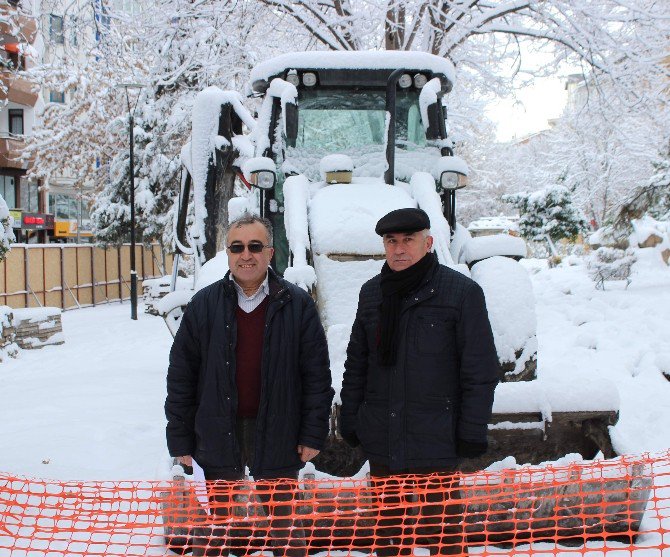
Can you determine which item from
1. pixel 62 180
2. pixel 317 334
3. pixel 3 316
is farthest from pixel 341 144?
pixel 62 180

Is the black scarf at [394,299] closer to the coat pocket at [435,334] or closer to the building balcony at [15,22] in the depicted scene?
the coat pocket at [435,334]

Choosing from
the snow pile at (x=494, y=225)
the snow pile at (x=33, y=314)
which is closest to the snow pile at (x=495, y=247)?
Result: the snow pile at (x=33, y=314)

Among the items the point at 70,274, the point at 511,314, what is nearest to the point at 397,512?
the point at 511,314

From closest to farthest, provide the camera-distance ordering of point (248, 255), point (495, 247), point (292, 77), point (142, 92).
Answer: point (248, 255), point (495, 247), point (292, 77), point (142, 92)

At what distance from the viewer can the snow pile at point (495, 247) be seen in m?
4.57

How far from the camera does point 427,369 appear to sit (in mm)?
2904

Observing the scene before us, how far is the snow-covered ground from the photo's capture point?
16.3ft

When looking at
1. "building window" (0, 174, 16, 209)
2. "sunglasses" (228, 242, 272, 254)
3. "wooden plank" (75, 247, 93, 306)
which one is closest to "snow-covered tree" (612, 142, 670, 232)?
"sunglasses" (228, 242, 272, 254)

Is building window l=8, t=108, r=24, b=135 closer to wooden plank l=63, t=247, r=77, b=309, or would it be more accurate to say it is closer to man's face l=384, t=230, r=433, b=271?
wooden plank l=63, t=247, r=77, b=309

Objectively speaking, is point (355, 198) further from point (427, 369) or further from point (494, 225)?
point (494, 225)

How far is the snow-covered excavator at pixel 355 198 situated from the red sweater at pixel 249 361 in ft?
2.18

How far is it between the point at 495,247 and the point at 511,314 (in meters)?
0.60

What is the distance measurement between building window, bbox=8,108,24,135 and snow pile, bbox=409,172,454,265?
31136 millimetres

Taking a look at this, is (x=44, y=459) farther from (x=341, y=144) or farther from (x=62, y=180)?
(x=62, y=180)
